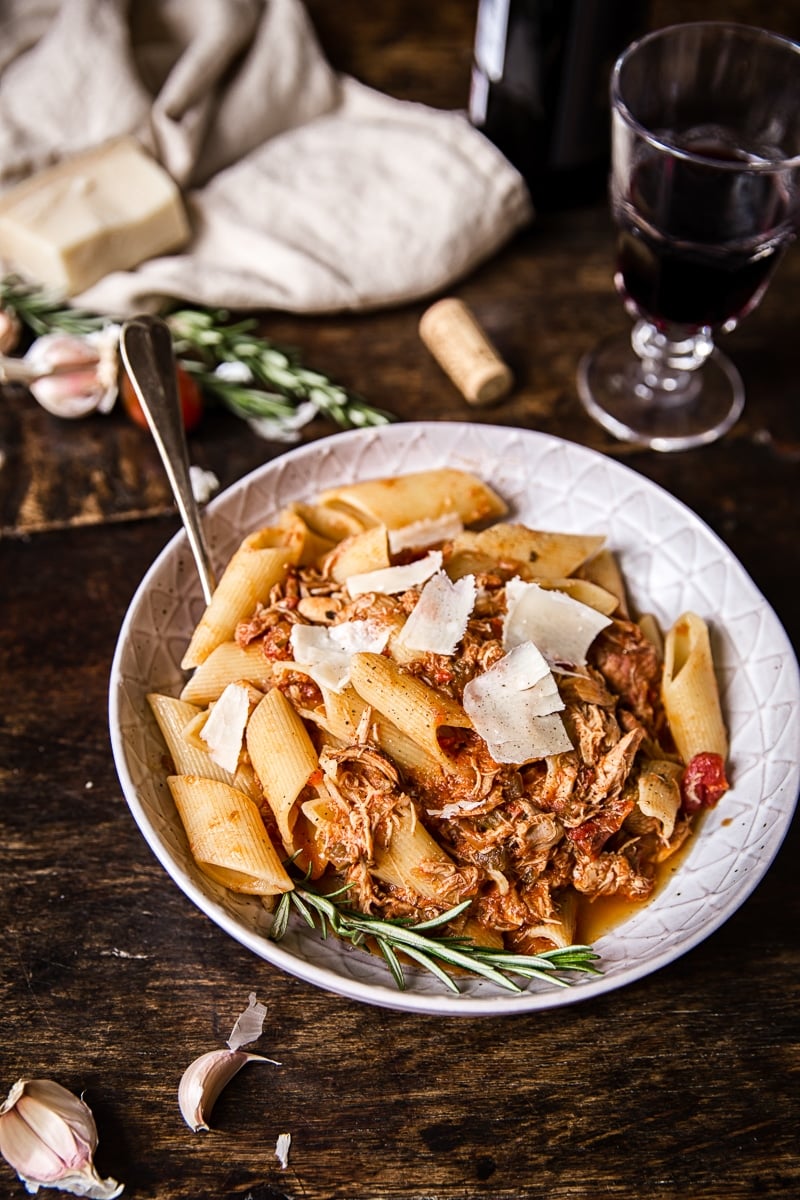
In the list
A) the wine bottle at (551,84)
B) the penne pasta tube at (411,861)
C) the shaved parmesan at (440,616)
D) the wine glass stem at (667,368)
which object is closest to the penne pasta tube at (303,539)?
the shaved parmesan at (440,616)

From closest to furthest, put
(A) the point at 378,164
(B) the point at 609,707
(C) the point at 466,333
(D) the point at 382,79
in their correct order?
(B) the point at 609,707 → (C) the point at 466,333 → (A) the point at 378,164 → (D) the point at 382,79

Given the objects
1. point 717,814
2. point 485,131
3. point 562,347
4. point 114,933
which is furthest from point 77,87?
point 717,814

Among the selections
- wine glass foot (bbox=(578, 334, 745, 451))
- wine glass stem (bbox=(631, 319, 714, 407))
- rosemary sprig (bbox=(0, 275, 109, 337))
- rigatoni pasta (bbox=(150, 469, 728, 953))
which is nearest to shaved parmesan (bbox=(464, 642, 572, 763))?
rigatoni pasta (bbox=(150, 469, 728, 953))

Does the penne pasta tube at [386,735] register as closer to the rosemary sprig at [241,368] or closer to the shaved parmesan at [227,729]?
the shaved parmesan at [227,729]

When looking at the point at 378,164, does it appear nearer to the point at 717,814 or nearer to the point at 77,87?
the point at 77,87

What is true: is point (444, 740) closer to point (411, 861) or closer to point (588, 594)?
point (411, 861)

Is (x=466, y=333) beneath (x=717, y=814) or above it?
above

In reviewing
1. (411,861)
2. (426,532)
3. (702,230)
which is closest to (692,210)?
(702,230)
